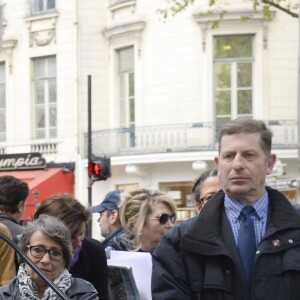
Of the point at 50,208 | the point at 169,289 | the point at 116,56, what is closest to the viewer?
the point at 169,289

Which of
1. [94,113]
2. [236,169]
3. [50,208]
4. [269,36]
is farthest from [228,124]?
[94,113]

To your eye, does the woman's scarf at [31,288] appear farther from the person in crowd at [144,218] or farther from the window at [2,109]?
the window at [2,109]

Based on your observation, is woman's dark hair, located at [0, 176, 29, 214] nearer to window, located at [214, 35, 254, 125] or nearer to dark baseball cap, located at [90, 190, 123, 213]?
dark baseball cap, located at [90, 190, 123, 213]

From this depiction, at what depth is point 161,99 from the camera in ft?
91.2

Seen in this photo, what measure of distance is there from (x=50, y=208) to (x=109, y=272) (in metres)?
0.56

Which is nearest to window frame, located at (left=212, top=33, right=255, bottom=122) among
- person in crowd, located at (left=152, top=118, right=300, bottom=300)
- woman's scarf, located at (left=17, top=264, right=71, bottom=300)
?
woman's scarf, located at (left=17, top=264, right=71, bottom=300)

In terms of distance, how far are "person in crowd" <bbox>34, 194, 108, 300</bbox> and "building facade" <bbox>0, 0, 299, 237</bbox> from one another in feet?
60.0

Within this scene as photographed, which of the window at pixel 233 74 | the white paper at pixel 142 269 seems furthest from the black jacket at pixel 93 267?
the window at pixel 233 74

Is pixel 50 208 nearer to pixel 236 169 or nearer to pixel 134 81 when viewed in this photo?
pixel 236 169

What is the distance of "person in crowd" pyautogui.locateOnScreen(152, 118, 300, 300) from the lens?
4.24 metres

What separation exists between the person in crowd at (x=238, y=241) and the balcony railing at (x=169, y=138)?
2233 cm

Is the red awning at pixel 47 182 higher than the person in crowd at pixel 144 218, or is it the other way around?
the person in crowd at pixel 144 218

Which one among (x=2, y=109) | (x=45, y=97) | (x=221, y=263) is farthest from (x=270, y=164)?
(x=2, y=109)

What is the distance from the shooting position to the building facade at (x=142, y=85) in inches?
1063
